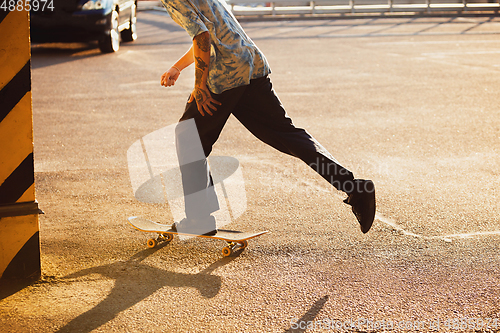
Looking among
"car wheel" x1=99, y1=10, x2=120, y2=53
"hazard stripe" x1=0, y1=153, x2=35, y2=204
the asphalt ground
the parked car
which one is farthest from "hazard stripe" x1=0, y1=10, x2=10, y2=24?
"car wheel" x1=99, y1=10, x2=120, y2=53

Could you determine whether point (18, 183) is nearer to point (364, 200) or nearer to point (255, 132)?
point (255, 132)

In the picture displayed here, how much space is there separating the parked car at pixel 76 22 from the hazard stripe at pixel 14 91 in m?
9.15

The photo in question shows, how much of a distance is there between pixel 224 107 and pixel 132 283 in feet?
4.00

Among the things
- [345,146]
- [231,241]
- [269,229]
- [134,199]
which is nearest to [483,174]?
[345,146]

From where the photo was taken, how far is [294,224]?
4.09 metres

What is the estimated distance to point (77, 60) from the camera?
11320 mm

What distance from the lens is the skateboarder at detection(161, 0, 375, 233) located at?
3.24 meters

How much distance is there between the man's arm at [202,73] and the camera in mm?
3191

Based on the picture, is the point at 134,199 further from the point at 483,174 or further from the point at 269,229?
the point at 483,174

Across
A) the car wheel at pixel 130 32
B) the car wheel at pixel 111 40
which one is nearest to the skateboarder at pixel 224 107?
the car wheel at pixel 111 40

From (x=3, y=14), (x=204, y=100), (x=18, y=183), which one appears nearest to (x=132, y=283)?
(x=18, y=183)

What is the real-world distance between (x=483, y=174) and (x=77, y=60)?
8787mm

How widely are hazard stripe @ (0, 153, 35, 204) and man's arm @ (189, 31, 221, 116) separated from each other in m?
1.06

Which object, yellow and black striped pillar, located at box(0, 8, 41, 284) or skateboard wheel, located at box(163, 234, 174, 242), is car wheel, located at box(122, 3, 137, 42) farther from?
yellow and black striped pillar, located at box(0, 8, 41, 284)
